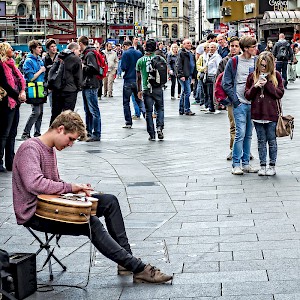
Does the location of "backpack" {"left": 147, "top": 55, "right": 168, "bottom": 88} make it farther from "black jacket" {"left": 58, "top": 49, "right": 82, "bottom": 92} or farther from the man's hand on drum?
the man's hand on drum

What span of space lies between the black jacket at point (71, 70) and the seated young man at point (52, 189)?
26.8 ft

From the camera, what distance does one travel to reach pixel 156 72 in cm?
1476

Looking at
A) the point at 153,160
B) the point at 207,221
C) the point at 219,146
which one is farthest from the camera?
the point at 219,146

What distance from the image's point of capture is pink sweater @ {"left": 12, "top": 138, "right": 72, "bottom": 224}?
6.26m

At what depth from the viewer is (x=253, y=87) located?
10.7m

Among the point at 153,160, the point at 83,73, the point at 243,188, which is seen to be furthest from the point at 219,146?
the point at 243,188

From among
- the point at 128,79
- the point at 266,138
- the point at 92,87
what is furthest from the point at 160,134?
the point at 266,138

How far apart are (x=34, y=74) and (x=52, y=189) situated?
9448mm

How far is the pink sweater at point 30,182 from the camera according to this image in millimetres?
6262

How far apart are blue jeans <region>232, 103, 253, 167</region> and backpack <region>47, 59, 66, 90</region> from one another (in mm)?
4135

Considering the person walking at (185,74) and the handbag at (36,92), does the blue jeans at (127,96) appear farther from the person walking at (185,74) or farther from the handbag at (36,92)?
the handbag at (36,92)

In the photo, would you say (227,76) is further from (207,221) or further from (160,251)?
(160,251)

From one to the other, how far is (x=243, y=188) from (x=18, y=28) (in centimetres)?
4800

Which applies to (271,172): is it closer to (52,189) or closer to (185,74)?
(52,189)
